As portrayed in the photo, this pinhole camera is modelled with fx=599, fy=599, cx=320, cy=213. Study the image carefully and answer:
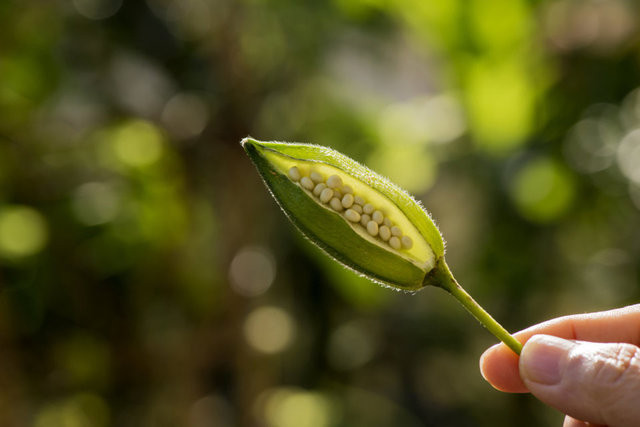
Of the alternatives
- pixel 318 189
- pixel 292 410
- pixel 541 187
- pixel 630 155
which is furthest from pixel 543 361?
pixel 292 410

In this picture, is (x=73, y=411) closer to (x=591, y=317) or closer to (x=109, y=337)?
(x=109, y=337)

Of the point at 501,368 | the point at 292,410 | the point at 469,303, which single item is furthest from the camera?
the point at 292,410

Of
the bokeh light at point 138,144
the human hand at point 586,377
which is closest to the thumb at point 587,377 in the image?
the human hand at point 586,377

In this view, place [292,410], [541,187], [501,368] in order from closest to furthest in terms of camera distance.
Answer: [501,368]
[541,187]
[292,410]

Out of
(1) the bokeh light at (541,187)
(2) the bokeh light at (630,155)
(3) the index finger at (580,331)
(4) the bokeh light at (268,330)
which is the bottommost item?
(4) the bokeh light at (268,330)

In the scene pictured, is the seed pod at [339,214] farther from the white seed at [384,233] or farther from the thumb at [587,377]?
Answer: the thumb at [587,377]

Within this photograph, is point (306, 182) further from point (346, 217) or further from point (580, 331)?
point (580, 331)

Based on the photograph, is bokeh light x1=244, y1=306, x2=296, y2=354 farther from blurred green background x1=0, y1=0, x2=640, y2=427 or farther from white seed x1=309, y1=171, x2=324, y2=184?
white seed x1=309, y1=171, x2=324, y2=184

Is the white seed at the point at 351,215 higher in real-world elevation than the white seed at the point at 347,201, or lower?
lower
